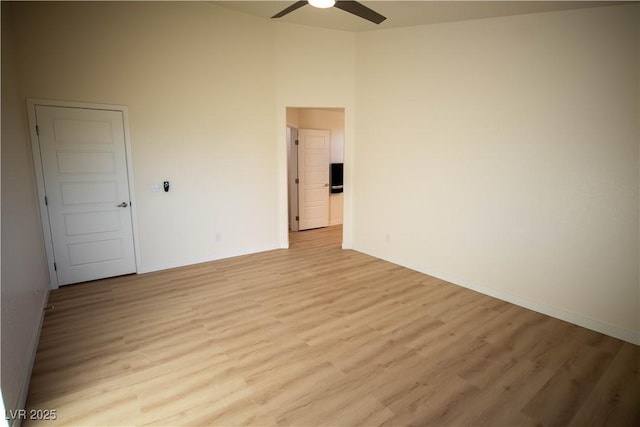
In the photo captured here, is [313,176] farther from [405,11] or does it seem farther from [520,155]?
[520,155]

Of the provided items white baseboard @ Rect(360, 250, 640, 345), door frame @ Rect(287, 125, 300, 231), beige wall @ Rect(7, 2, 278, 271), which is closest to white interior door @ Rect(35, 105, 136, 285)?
beige wall @ Rect(7, 2, 278, 271)

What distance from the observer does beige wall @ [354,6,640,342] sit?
2773mm

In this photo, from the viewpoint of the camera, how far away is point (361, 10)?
3783mm

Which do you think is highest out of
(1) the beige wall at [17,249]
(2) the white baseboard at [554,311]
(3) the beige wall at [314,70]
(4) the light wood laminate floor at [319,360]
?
(3) the beige wall at [314,70]

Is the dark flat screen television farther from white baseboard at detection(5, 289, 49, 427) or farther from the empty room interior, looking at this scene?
white baseboard at detection(5, 289, 49, 427)

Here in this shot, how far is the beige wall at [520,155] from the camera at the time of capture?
2.77 metres

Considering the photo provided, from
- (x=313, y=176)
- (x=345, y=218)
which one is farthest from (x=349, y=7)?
(x=313, y=176)

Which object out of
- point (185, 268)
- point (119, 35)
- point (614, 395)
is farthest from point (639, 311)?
point (119, 35)

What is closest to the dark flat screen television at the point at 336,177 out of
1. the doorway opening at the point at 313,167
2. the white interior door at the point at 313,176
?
the doorway opening at the point at 313,167

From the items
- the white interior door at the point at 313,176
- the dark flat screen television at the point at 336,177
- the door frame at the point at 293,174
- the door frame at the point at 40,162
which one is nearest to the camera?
the door frame at the point at 40,162

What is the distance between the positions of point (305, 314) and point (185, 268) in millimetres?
2238

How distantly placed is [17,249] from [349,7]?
3.84 metres

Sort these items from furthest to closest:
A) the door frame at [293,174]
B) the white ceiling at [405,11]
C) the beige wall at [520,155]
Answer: the door frame at [293,174] < the white ceiling at [405,11] < the beige wall at [520,155]

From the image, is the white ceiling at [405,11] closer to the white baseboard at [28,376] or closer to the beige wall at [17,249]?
the beige wall at [17,249]
